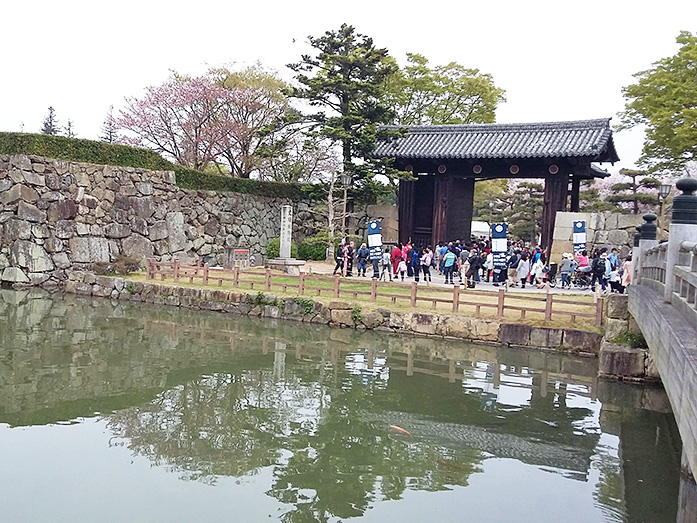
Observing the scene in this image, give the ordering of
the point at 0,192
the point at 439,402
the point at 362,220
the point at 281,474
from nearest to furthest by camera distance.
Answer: the point at 281,474 → the point at 439,402 → the point at 0,192 → the point at 362,220

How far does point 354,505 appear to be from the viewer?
→ 236 inches

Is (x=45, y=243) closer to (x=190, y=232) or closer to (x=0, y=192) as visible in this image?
(x=0, y=192)

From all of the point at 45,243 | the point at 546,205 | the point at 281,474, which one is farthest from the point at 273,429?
the point at 546,205

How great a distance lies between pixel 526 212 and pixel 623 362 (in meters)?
23.6

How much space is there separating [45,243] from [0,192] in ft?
7.03

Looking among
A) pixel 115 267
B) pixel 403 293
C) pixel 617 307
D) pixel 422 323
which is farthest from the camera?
pixel 115 267

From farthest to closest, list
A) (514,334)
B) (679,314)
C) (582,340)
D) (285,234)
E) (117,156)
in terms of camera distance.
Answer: (117,156) → (285,234) → (514,334) → (582,340) → (679,314)

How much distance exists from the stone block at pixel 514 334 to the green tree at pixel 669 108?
1252 centimetres

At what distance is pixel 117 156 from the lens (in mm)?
21281

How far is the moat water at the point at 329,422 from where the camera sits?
5.94 meters

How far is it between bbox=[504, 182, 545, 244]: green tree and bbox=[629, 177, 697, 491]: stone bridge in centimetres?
2454

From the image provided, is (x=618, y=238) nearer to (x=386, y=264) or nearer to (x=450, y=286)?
(x=450, y=286)

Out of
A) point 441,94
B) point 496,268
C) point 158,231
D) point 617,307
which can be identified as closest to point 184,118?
point 158,231

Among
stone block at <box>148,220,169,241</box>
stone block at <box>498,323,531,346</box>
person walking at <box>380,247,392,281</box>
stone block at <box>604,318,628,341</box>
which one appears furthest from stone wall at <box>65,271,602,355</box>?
person walking at <box>380,247,392,281</box>
